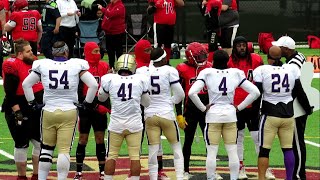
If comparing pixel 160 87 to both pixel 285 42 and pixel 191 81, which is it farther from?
pixel 285 42

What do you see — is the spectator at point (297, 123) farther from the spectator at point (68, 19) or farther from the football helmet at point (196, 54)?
the spectator at point (68, 19)

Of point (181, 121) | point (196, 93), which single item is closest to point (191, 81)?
point (181, 121)

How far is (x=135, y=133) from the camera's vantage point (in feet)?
39.0

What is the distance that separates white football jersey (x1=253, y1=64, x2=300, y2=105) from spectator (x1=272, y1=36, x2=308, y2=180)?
378mm

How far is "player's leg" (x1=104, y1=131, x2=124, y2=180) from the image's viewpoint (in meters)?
11.9

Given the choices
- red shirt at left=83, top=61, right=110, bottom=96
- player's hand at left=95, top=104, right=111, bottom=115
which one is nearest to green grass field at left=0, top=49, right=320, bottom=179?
player's hand at left=95, top=104, right=111, bottom=115

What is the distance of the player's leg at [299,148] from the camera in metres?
12.9

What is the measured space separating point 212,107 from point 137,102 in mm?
1008

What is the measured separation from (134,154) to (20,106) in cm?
173

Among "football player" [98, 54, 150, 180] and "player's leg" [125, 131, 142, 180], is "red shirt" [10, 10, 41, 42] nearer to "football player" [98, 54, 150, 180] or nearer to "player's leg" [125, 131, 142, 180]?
"football player" [98, 54, 150, 180]

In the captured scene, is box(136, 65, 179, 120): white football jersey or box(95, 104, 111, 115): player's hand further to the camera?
box(95, 104, 111, 115): player's hand

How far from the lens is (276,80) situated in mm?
12203

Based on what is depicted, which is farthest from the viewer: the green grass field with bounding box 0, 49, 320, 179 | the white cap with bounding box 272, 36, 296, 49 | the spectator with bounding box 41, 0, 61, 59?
the spectator with bounding box 41, 0, 61, 59

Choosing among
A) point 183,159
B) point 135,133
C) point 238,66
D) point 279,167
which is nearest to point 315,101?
point 279,167
